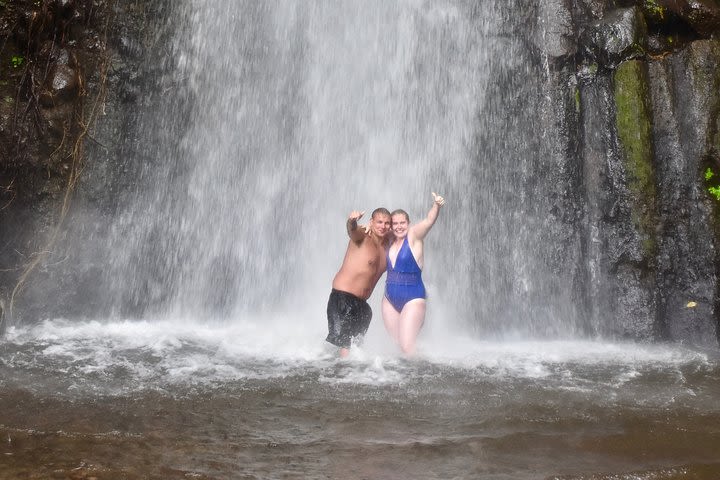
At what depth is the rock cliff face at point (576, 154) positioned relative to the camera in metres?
7.91

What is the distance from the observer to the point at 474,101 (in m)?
9.08

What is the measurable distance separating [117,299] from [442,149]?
16.3 ft

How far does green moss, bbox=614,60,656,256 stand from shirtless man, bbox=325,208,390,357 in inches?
139

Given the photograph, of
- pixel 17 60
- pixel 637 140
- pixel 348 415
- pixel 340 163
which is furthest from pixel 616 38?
pixel 17 60

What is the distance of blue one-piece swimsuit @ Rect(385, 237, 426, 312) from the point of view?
21.0 ft

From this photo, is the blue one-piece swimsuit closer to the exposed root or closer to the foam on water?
the foam on water

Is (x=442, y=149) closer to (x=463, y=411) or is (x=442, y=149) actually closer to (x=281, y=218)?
(x=281, y=218)

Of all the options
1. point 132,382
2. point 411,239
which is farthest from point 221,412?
point 411,239

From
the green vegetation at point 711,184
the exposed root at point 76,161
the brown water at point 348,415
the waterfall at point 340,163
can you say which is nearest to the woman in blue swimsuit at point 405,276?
the brown water at point 348,415

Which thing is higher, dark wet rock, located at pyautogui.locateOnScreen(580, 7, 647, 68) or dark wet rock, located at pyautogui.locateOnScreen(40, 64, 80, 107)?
dark wet rock, located at pyautogui.locateOnScreen(580, 7, 647, 68)

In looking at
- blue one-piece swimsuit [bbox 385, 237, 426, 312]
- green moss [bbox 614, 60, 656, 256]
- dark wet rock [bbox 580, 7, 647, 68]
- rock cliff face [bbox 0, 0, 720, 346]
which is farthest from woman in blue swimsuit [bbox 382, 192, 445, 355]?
dark wet rock [bbox 580, 7, 647, 68]

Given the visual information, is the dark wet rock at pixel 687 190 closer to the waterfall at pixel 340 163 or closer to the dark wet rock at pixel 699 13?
the dark wet rock at pixel 699 13

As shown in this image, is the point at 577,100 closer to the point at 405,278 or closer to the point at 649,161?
the point at 649,161

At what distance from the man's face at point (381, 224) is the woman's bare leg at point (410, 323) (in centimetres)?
76
